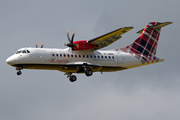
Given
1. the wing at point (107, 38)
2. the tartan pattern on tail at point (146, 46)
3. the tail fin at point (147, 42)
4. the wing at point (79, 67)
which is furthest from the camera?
the tail fin at point (147, 42)

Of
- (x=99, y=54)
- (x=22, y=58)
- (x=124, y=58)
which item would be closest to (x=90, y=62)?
(x=99, y=54)

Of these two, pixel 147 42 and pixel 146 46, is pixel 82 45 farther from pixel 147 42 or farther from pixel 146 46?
pixel 147 42

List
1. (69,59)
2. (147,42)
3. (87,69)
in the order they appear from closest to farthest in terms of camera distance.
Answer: (69,59)
(87,69)
(147,42)

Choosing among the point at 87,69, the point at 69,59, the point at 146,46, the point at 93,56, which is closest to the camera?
the point at 69,59

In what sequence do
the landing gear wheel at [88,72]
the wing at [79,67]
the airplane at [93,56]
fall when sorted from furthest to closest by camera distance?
the landing gear wheel at [88,72] < the wing at [79,67] < the airplane at [93,56]

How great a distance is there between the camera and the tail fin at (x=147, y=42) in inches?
1384

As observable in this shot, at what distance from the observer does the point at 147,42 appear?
118 feet

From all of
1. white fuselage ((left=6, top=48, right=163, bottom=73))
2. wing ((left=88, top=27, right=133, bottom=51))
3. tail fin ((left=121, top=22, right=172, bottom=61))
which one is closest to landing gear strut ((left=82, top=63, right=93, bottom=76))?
white fuselage ((left=6, top=48, right=163, bottom=73))

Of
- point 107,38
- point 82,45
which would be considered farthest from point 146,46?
point 82,45

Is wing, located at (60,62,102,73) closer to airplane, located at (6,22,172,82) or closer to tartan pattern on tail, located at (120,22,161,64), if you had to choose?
airplane, located at (6,22,172,82)

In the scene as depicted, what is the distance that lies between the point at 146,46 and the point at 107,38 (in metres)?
5.66

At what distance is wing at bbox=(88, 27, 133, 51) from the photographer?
30516 millimetres

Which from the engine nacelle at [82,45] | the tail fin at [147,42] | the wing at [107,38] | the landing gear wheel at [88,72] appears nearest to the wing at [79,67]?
the landing gear wheel at [88,72]

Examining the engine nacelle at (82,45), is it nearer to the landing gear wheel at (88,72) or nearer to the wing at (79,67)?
the wing at (79,67)
